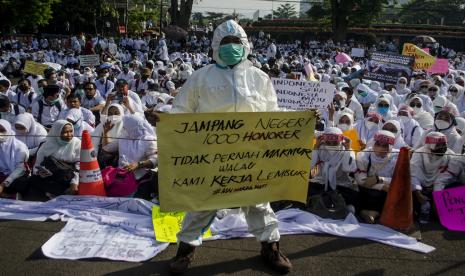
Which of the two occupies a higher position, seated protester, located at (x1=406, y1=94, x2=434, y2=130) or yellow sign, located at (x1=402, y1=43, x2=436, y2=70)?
yellow sign, located at (x1=402, y1=43, x2=436, y2=70)

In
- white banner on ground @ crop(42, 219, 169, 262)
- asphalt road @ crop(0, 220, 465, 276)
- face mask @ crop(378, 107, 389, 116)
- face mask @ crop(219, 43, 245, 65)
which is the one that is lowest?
asphalt road @ crop(0, 220, 465, 276)

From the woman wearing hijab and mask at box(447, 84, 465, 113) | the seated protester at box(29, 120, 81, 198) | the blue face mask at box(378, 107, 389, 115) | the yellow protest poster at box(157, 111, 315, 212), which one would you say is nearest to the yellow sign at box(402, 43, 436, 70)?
the woman wearing hijab and mask at box(447, 84, 465, 113)

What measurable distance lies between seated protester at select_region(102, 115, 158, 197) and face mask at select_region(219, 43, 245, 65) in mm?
2204

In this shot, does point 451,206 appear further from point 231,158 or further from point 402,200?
point 231,158

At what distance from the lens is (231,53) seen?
3568mm

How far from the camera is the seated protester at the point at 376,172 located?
5.14 m

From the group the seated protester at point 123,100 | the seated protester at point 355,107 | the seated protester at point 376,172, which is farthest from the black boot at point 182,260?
the seated protester at point 355,107

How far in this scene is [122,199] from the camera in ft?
17.2

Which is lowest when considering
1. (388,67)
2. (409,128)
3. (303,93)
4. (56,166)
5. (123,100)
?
(56,166)

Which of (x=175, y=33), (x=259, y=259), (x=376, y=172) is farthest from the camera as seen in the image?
(x=175, y=33)

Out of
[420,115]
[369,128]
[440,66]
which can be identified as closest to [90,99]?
[369,128]

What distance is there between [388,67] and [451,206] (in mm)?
6711

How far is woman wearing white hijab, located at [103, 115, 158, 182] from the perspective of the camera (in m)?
5.71

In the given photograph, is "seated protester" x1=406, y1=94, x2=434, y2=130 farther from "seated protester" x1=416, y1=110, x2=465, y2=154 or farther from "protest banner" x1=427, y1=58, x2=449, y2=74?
"protest banner" x1=427, y1=58, x2=449, y2=74
